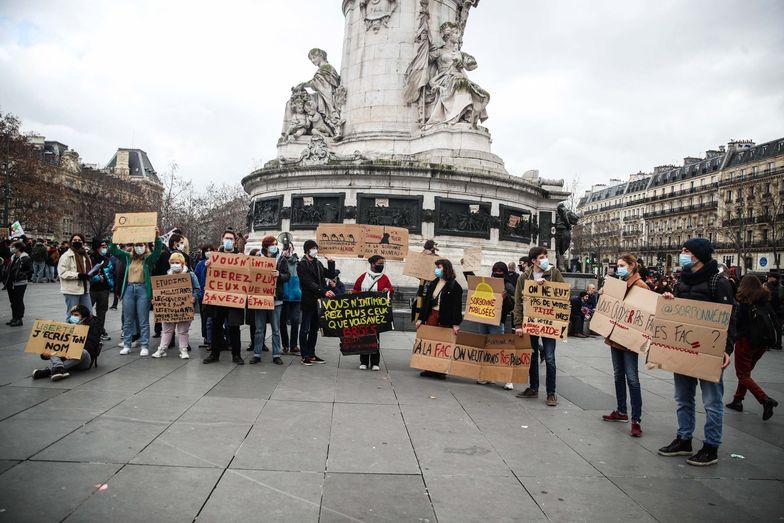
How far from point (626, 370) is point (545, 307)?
145 centimetres

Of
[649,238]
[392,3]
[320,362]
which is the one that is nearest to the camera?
[320,362]

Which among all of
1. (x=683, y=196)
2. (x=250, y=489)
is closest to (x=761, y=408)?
(x=250, y=489)

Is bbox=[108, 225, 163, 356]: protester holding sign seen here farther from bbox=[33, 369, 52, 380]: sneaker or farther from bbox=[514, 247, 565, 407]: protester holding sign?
bbox=[514, 247, 565, 407]: protester holding sign

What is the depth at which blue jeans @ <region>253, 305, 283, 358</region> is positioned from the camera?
8945mm

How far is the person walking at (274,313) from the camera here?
8961 millimetres

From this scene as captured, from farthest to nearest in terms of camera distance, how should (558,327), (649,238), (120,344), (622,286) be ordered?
(649,238) < (120,344) < (558,327) < (622,286)

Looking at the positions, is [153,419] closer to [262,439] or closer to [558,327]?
[262,439]

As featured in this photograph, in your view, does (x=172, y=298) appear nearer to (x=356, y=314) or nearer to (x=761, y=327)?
(x=356, y=314)

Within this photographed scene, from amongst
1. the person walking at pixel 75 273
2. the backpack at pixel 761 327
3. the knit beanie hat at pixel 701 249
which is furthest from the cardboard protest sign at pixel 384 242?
the knit beanie hat at pixel 701 249

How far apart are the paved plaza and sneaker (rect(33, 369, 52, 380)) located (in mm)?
248

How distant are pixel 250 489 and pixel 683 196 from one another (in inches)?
3588

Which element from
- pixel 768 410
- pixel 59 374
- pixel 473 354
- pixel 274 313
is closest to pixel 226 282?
pixel 274 313

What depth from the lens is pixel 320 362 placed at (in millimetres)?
9250

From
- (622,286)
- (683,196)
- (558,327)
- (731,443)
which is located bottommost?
(731,443)
